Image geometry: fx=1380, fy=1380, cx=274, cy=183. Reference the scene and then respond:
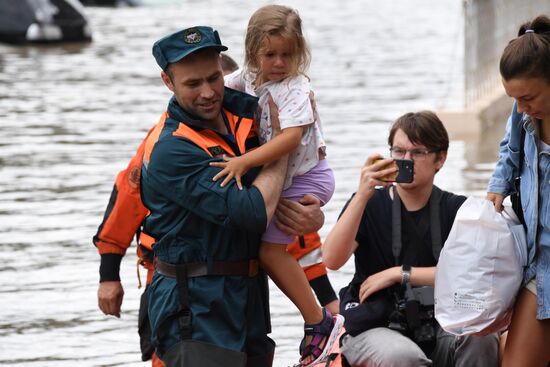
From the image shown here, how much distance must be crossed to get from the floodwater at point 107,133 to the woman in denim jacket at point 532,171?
2352 millimetres

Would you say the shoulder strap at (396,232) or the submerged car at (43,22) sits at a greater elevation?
the shoulder strap at (396,232)

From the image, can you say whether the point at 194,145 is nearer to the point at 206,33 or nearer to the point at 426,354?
the point at 206,33

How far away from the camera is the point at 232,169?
453 cm

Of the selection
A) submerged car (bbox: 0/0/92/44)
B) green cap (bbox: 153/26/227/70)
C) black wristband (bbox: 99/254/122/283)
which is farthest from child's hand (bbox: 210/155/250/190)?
submerged car (bbox: 0/0/92/44)

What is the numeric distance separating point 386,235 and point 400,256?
0.10m

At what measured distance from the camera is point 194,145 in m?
4.57

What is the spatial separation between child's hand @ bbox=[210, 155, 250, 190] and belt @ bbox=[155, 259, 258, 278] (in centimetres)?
29

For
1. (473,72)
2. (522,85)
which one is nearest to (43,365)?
(522,85)

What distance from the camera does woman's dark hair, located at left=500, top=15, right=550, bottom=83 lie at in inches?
176

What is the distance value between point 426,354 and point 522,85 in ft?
4.68

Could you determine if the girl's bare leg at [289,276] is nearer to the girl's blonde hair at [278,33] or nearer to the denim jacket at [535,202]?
the girl's blonde hair at [278,33]

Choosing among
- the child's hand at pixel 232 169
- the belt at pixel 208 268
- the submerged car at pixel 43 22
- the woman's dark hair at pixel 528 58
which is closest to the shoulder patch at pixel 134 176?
the belt at pixel 208 268

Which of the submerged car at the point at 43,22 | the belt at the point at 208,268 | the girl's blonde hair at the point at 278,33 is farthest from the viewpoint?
the submerged car at the point at 43,22

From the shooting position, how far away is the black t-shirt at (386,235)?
5.54 meters
